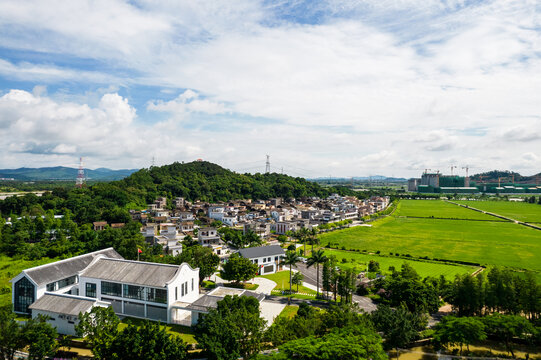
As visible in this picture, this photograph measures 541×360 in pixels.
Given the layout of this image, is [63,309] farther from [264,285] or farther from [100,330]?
[264,285]

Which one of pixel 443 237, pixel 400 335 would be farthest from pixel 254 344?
pixel 443 237

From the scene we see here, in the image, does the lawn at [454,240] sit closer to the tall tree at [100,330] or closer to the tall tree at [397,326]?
the tall tree at [397,326]

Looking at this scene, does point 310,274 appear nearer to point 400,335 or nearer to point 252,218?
point 400,335

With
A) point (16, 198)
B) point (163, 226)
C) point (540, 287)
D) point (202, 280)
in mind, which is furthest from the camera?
point (16, 198)

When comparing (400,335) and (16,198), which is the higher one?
(16,198)

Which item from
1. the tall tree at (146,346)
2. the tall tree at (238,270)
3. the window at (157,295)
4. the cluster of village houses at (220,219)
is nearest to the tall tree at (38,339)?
the tall tree at (146,346)

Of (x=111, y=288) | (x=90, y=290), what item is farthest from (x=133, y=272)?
(x=90, y=290)
